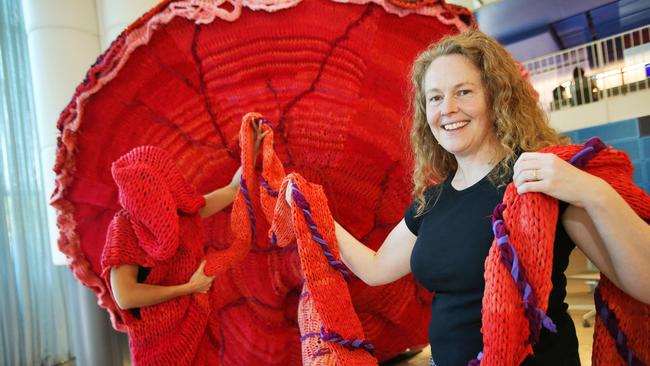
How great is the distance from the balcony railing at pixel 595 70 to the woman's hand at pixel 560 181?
0.52 metres

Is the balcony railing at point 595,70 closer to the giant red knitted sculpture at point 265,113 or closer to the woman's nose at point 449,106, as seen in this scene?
the giant red knitted sculpture at point 265,113

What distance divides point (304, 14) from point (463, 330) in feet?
2.67

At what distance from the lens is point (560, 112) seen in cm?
114

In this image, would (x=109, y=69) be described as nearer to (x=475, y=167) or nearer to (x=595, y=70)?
(x=475, y=167)

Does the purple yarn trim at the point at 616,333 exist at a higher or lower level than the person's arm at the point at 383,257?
lower

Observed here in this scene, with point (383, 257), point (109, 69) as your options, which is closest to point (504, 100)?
point (383, 257)

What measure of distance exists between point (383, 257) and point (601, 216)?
18.3 inches

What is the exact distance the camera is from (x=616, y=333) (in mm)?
728

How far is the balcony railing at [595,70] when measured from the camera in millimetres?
996

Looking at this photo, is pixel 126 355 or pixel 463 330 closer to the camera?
pixel 463 330

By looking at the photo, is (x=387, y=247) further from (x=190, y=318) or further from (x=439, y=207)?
(x=190, y=318)

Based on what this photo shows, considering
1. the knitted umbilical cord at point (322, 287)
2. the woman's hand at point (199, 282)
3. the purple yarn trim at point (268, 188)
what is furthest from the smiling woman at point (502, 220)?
the woman's hand at point (199, 282)

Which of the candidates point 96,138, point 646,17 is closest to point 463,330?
point 646,17

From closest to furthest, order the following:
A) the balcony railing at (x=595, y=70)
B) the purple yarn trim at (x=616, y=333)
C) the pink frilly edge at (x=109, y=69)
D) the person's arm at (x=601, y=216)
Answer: the person's arm at (x=601, y=216), the purple yarn trim at (x=616, y=333), the balcony railing at (x=595, y=70), the pink frilly edge at (x=109, y=69)
